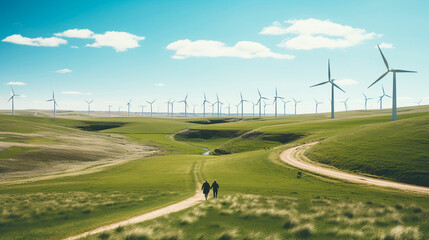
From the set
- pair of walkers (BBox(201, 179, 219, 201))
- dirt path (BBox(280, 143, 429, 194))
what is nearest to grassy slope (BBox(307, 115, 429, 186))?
dirt path (BBox(280, 143, 429, 194))

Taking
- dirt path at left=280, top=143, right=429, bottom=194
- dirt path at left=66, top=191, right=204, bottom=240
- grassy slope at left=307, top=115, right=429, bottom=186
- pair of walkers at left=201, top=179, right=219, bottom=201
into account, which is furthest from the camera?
grassy slope at left=307, top=115, right=429, bottom=186

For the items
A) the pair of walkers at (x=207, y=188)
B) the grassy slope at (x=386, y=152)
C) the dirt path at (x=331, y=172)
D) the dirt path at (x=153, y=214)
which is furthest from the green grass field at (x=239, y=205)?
the dirt path at (x=331, y=172)

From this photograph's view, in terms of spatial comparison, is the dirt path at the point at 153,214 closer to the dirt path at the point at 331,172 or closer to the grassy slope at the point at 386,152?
the dirt path at the point at 331,172

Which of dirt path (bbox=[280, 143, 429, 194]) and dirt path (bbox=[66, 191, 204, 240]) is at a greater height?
dirt path (bbox=[66, 191, 204, 240])

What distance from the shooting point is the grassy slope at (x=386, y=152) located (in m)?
37.6

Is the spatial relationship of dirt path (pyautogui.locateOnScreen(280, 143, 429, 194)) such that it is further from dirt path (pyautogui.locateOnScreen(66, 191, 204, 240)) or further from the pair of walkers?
dirt path (pyautogui.locateOnScreen(66, 191, 204, 240))

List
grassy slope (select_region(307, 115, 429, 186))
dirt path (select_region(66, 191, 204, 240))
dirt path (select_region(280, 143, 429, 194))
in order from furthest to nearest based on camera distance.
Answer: grassy slope (select_region(307, 115, 429, 186)), dirt path (select_region(280, 143, 429, 194)), dirt path (select_region(66, 191, 204, 240))

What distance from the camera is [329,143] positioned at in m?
59.8

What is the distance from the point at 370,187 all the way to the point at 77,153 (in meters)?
69.9

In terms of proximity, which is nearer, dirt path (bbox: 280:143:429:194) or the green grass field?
the green grass field

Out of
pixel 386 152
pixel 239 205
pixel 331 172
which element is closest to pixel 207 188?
pixel 239 205

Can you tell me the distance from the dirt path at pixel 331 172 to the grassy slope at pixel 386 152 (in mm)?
2005

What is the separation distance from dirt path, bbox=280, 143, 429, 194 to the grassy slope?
2005 mm

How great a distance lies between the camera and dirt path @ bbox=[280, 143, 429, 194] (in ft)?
107
